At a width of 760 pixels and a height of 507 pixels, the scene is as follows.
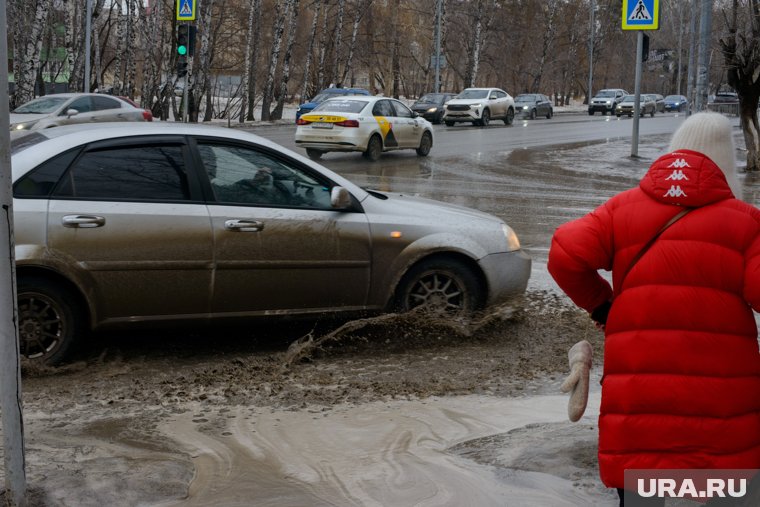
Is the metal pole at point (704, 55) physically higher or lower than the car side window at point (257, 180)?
higher

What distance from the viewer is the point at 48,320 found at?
586 centimetres

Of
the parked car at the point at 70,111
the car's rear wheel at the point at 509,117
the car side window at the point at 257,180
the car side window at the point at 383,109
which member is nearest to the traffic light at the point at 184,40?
the parked car at the point at 70,111

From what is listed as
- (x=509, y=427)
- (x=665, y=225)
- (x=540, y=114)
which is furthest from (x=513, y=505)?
(x=540, y=114)

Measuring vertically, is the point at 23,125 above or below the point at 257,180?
above

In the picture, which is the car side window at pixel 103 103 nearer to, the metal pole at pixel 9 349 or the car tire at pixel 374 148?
the car tire at pixel 374 148

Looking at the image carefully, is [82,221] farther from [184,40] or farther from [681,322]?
[184,40]

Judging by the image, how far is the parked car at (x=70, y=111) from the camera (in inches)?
897

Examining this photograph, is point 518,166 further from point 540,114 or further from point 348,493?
point 540,114

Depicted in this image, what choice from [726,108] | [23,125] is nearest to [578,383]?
[23,125]

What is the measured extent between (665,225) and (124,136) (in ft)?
13.6

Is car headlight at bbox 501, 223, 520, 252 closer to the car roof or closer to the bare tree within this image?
the car roof

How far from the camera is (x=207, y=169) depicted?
20.8 ft

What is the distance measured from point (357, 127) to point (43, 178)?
1758cm

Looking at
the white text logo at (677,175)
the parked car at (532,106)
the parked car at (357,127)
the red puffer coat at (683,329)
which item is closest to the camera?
the red puffer coat at (683,329)
